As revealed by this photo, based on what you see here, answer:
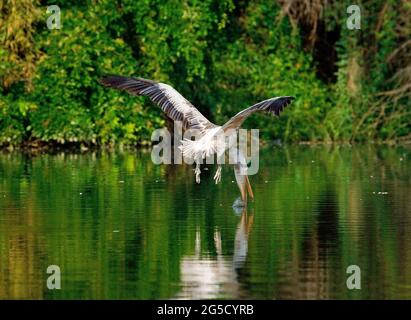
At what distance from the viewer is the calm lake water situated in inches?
479

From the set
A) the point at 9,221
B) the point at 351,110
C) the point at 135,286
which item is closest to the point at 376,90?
the point at 351,110

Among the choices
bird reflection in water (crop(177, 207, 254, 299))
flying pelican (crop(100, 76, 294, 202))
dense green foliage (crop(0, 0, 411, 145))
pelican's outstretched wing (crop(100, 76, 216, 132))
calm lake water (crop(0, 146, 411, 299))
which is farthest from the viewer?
dense green foliage (crop(0, 0, 411, 145))

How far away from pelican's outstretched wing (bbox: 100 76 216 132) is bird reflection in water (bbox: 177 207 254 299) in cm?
401

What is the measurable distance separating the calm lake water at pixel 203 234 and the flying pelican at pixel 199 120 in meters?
0.55

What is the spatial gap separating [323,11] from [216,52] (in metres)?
3.00

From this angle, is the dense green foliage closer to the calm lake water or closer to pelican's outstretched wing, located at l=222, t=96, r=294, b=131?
the calm lake water

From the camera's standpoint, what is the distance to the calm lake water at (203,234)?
12164 mm

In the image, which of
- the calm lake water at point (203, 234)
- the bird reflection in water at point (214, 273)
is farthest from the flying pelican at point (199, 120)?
the bird reflection in water at point (214, 273)

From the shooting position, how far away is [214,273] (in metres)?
12.9

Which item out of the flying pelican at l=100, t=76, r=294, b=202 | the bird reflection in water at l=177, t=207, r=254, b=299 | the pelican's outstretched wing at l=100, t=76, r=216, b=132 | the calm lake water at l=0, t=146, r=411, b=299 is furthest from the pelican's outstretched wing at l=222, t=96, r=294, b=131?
the bird reflection in water at l=177, t=207, r=254, b=299

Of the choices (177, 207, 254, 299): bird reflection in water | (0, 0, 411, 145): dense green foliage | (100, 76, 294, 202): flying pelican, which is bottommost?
(177, 207, 254, 299): bird reflection in water

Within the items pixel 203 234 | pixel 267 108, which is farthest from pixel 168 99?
pixel 203 234

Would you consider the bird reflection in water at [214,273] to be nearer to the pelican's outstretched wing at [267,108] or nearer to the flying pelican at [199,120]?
the pelican's outstretched wing at [267,108]

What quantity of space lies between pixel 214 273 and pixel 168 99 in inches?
286
